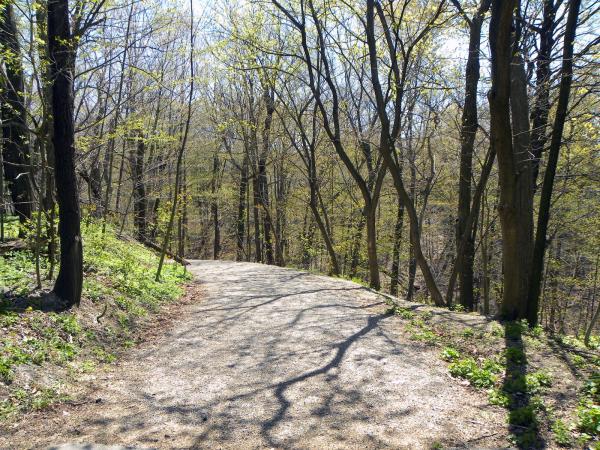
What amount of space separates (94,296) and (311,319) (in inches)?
144

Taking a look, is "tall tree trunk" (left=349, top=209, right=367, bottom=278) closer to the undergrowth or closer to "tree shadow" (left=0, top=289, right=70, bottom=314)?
the undergrowth

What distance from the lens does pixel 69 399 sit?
464 cm

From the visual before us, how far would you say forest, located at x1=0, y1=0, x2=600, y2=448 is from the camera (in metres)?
6.80

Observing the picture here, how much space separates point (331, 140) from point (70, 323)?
30.4 ft

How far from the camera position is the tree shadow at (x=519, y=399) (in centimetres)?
396

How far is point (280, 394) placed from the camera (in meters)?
4.94

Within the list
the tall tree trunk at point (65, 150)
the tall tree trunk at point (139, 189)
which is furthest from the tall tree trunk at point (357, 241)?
the tall tree trunk at point (65, 150)

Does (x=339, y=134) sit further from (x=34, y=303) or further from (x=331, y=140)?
(x=34, y=303)

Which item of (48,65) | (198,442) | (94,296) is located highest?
(48,65)

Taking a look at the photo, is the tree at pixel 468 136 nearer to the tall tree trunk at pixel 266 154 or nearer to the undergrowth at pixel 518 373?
the undergrowth at pixel 518 373

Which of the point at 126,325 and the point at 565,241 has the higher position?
the point at 565,241

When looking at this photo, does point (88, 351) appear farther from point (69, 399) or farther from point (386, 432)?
point (386, 432)

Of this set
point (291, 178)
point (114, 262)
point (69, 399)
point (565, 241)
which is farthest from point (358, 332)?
point (291, 178)

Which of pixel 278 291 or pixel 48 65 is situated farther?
pixel 278 291
